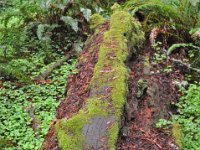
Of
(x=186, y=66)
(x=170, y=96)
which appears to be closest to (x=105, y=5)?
(x=186, y=66)

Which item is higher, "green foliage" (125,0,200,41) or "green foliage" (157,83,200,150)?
"green foliage" (125,0,200,41)

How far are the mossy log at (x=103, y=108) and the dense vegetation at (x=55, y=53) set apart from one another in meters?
0.56

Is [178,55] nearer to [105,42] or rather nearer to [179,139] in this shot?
[105,42]

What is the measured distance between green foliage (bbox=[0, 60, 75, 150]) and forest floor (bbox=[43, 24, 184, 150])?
57 cm

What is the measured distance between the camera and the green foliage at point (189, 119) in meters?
3.31

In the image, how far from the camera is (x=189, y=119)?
3664 millimetres

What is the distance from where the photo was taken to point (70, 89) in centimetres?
384

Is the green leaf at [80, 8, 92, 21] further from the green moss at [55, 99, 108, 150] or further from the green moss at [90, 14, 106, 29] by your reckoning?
the green moss at [55, 99, 108, 150]

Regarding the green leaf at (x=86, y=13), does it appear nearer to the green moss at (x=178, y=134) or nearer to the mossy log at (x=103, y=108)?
the mossy log at (x=103, y=108)

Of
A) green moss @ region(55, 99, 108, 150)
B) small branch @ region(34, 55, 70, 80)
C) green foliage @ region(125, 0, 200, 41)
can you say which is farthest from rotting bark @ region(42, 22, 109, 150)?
green foliage @ region(125, 0, 200, 41)

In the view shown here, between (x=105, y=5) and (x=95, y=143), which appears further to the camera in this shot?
(x=105, y=5)

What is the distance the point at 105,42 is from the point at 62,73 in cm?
140

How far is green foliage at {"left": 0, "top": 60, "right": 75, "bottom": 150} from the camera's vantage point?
3930mm

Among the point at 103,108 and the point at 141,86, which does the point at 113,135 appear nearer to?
the point at 103,108
